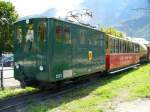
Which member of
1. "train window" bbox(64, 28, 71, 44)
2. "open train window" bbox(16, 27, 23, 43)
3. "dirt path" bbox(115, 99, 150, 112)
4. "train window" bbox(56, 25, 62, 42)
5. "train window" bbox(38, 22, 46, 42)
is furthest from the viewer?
"open train window" bbox(16, 27, 23, 43)

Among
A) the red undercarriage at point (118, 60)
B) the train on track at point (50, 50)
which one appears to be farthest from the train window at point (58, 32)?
the red undercarriage at point (118, 60)

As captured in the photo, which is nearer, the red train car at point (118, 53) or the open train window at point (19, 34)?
the open train window at point (19, 34)

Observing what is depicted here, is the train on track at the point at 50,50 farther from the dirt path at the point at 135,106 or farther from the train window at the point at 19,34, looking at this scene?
the dirt path at the point at 135,106

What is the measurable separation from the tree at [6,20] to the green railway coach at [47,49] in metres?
32.4

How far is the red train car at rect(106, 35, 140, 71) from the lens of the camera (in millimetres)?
23156

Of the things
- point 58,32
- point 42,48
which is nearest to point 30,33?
point 42,48

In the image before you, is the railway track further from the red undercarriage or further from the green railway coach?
the red undercarriage

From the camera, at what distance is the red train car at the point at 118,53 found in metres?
23.2

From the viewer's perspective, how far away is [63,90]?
1734cm

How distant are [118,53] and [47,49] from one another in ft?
39.9

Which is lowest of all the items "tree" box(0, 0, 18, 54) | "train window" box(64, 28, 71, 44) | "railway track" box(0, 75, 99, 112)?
"railway track" box(0, 75, 99, 112)

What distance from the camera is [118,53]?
25953 millimetres

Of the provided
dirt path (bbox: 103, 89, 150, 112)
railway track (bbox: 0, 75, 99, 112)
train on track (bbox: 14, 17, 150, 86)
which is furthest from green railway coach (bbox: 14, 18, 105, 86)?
dirt path (bbox: 103, 89, 150, 112)

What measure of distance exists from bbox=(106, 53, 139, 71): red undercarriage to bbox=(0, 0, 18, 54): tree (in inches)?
779
